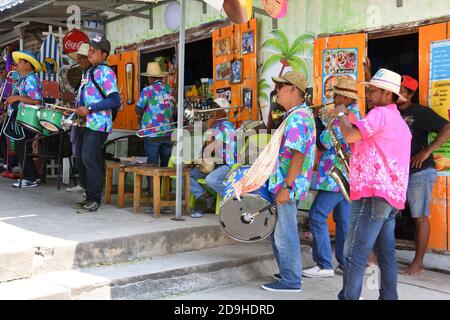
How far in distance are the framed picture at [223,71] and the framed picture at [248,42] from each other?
1.19 ft

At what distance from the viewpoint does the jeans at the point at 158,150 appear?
6.80 m

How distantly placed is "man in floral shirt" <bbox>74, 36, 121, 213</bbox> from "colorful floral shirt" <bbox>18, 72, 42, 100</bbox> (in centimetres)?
175

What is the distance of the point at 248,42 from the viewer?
6691 millimetres

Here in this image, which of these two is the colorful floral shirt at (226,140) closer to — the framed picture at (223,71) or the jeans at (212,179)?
the jeans at (212,179)

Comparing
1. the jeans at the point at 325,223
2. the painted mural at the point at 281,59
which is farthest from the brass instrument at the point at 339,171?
the painted mural at the point at 281,59

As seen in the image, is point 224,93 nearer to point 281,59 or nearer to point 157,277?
point 281,59

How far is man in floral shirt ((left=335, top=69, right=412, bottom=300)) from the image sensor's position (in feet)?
11.2

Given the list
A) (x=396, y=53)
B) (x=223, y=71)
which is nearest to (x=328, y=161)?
(x=223, y=71)

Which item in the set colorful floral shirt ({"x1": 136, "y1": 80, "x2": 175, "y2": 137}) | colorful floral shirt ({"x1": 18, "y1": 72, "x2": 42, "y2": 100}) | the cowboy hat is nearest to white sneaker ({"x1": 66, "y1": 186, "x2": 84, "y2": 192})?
colorful floral shirt ({"x1": 136, "y1": 80, "x2": 175, "y2": 137})

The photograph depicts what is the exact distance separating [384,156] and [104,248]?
231 cm

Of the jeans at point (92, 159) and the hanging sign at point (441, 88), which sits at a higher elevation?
the hanging sign at point (441, 88)

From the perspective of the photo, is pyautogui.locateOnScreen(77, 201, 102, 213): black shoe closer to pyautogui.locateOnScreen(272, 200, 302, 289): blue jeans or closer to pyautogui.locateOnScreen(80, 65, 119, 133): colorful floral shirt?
pyautogui.locateOnScreen(80, 65, 119, 133): colorful floral shirt

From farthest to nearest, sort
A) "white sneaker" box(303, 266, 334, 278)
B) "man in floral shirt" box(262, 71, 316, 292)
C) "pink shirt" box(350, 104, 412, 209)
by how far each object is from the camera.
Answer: "white sneaker" box(303, 266, 334, 278) < "man in floral shirt" box(262, 71, 316, 292) < "pink shirt" box(350, 104, 412, 209)
